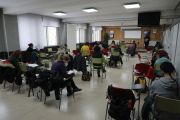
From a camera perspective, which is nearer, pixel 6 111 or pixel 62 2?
pixel 6 111

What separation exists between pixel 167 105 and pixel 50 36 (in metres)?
9.02

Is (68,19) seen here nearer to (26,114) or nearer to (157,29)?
(26,114)

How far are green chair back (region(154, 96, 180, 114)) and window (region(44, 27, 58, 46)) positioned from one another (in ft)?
27.8

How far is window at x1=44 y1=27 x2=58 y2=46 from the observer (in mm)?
8841

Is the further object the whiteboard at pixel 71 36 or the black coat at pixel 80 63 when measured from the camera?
the whiteboard at pixel 71 36

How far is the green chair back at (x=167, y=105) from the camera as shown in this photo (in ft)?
4.84

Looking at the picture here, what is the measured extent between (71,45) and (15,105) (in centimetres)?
733

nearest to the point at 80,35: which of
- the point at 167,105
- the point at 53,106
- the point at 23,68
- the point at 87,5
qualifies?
the point at 87,5

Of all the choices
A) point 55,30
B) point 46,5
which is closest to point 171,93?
point 46,5

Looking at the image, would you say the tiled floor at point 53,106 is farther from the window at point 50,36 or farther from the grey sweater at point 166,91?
the window at point 50,36

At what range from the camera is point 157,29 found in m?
14.9

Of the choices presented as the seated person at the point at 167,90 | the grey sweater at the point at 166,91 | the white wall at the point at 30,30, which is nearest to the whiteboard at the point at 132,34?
the white wall at the point at 30,30

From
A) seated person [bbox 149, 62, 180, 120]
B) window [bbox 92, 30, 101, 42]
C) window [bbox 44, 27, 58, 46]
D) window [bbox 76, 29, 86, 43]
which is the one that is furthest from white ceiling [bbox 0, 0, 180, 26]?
window [bbox 92, 30, 101, 42]

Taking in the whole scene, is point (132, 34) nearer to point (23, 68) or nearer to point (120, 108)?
point (23, 68)
